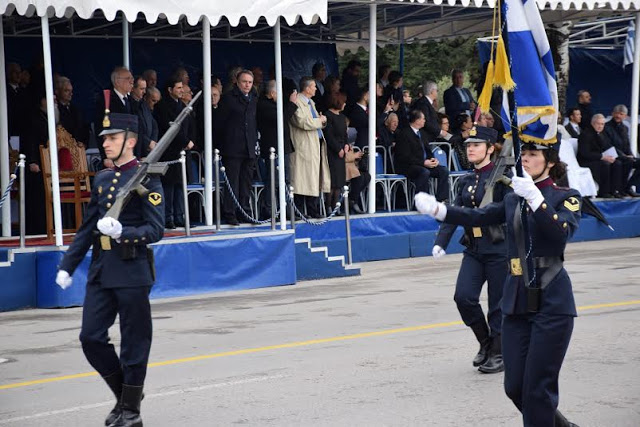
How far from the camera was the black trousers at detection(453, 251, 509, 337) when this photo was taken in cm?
966

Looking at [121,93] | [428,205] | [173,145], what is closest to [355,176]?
[173,145]

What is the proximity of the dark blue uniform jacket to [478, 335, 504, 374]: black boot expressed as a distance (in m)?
2.96

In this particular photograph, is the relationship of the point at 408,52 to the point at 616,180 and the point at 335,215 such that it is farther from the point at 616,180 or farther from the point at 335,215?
the point at 335,215

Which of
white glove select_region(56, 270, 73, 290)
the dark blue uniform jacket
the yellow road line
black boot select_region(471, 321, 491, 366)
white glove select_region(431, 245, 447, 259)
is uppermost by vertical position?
the dark blue uniform jacket

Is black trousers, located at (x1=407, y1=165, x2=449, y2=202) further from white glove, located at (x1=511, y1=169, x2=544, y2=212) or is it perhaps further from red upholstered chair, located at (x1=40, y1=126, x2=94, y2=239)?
white glove, located at (x1=511, y1=169, x2=544, y2=212)

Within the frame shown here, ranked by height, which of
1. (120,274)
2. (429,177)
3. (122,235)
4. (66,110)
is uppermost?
(66,110)

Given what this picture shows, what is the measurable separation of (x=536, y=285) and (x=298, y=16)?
965 cm

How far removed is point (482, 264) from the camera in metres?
9.77

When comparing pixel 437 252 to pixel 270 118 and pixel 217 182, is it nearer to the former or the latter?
pixel 217 182

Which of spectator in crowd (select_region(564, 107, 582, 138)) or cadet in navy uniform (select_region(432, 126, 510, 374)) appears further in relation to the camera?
spectator in crowd (select_region(564, 107, 582, 138))

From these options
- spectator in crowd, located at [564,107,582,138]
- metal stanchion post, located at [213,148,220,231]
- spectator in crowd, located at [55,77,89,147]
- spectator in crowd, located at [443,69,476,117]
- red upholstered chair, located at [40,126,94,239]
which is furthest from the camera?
spectator in crowd, located at [564,107,582,138]

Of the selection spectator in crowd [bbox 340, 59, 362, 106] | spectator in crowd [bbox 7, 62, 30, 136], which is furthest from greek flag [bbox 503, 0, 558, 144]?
spectator in crowd [bbox 340, 59, 362, 106]

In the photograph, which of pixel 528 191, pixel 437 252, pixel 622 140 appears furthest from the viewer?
pixel 622 140

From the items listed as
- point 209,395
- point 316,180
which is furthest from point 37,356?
point 316,180
